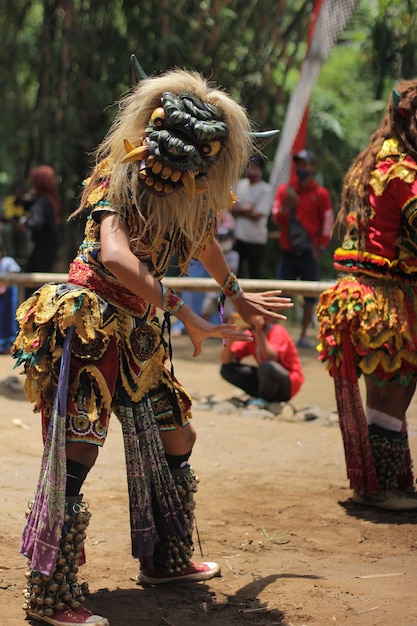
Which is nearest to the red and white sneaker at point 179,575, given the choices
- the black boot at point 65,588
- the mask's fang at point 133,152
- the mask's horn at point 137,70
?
the black boot at point 65,588

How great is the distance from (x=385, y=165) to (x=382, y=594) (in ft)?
6.26

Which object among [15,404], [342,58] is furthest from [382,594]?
[342,58]

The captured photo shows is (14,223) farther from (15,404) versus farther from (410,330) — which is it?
(410,330)

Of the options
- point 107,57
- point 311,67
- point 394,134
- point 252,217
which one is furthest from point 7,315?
point 394,134

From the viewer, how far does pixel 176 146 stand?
3.00m

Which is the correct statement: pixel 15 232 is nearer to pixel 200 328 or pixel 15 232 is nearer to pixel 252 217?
pixel 252 217

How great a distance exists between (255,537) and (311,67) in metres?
7.26

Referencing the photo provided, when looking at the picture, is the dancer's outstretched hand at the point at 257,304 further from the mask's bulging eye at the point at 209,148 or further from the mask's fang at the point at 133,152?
the mask's fang at the point at 133,152

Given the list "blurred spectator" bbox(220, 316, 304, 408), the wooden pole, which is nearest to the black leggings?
"blurred spectator" bbox(220, 316, 304, 408)

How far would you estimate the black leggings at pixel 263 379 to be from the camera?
21.5 ft

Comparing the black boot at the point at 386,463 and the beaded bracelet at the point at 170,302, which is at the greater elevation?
the beaded bracelet at the point at 170,302

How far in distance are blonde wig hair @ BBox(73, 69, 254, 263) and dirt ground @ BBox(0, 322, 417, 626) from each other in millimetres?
1289

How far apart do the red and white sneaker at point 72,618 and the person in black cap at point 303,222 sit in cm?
683

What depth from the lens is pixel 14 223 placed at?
36.6 feet
